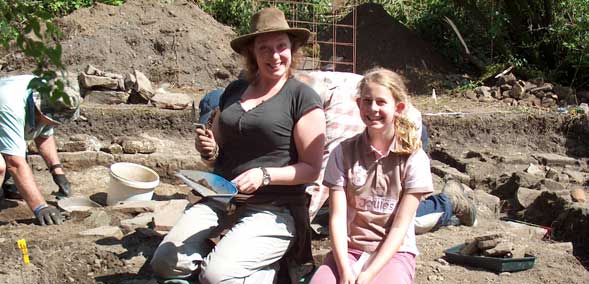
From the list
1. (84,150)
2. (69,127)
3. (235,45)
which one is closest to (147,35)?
(69,127)

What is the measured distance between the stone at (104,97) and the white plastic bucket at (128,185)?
341cm

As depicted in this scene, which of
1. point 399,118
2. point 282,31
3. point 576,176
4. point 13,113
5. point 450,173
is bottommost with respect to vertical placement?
point 576,176

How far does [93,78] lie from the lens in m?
9.28

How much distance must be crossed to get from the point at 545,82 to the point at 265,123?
27.4ft

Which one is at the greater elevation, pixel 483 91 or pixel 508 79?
pixel 508 79

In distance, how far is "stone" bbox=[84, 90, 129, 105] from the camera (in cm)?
920

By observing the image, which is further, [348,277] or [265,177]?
[265,177]

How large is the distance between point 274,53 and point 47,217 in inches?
99.0

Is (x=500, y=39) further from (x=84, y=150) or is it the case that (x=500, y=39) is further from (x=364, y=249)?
(x=364, y=249)

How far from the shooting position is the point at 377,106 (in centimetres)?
333

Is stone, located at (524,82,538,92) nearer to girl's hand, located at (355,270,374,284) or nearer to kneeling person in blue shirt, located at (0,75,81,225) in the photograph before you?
kneeling person in blue shirt, located at (0,75,81,225)

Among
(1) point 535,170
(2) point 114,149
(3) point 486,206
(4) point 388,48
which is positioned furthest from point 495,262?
(4) point 388,48

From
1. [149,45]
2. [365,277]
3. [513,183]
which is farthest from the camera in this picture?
[149,45]

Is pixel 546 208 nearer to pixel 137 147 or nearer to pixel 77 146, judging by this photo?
pixel 137 147
